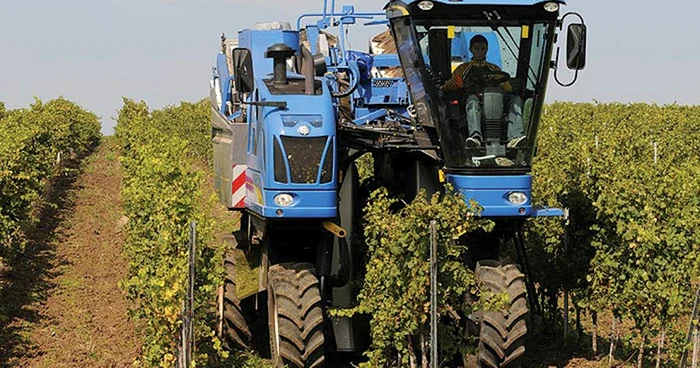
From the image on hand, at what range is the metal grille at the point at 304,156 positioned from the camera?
304 inches

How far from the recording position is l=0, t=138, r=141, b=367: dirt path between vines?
993cm

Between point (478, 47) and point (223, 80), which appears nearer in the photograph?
point (478, 47)

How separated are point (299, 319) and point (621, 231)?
8.87ft

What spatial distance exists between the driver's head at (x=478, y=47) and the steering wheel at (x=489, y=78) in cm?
14

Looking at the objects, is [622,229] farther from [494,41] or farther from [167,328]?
[167,328]

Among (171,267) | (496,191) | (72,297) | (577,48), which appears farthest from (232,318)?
(72,297)

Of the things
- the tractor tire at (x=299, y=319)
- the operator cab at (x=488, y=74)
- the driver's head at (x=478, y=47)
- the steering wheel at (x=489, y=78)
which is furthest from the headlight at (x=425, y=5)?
the tractor tire at (x=299, y=319)

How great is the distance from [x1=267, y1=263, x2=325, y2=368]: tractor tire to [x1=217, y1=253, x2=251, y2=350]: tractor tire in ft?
5.07

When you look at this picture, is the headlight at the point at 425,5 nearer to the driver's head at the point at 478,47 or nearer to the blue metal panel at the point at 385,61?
the driver's head at the point at 478,47

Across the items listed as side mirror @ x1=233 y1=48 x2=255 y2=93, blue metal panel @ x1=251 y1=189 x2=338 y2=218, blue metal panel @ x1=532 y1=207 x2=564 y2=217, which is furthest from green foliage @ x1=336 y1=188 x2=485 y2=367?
side mirror @ x1=233 y1=48 x2=255 y2=93

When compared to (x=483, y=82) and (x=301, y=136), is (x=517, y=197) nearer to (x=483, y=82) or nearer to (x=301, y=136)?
(x=483, y=82)

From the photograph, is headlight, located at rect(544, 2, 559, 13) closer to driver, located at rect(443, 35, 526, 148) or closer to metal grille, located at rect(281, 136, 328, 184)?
driver, located at rect(443, 35, 526, 148)

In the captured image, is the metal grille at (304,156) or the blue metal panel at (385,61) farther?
the blue metal panel at (385,61)

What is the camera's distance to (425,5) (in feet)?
24.9
